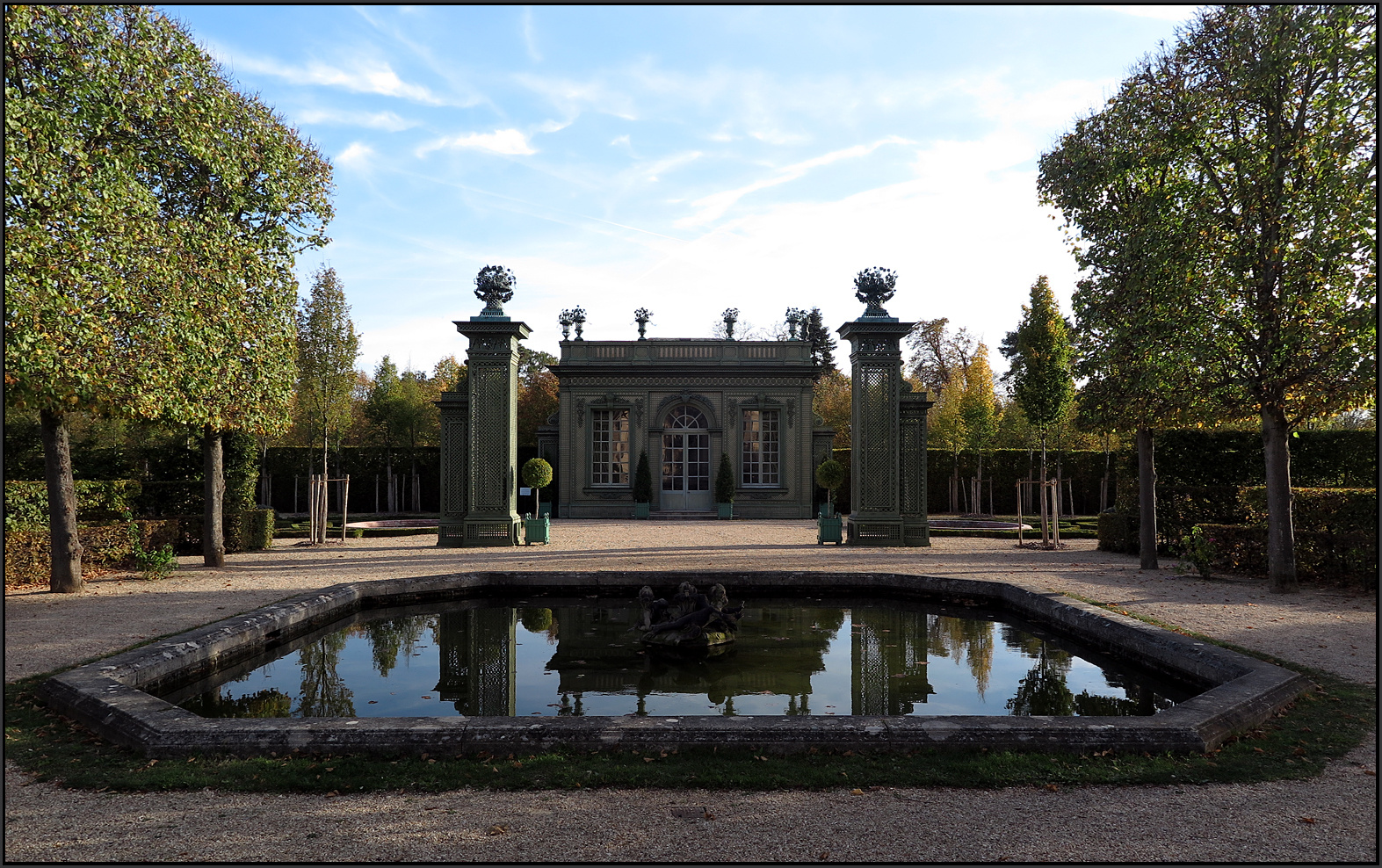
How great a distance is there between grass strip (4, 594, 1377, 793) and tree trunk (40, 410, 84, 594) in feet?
19.7

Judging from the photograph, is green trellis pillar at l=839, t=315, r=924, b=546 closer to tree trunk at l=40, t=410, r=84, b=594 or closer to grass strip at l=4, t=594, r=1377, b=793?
grass strip at l=4, t=594, r=1377, b=793

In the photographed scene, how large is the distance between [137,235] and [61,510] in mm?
3428

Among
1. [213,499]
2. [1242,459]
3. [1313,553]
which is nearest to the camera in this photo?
[1313,553]

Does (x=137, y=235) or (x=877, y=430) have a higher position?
(x=137, y=235)

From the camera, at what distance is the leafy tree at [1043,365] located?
15508mm

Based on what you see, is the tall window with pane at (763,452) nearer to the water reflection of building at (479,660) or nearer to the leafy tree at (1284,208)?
the leafy tree at (1284,208)

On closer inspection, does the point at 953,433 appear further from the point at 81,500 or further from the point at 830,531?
the point at 81,500

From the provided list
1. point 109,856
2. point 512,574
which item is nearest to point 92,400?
point 512,574

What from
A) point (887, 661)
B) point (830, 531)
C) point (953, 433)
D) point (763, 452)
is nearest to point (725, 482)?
point (763, 452)

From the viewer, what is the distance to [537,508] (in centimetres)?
1580

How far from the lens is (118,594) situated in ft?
28.1

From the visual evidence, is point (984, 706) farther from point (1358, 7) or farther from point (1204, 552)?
point (1358, 7)

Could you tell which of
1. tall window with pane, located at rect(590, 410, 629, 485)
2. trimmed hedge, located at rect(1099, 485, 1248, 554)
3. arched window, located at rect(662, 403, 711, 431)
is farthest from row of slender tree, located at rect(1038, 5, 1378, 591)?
tall window with pane, located at rect(590, 410, 629, 485)

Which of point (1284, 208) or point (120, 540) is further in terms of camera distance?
point (120, 540)
